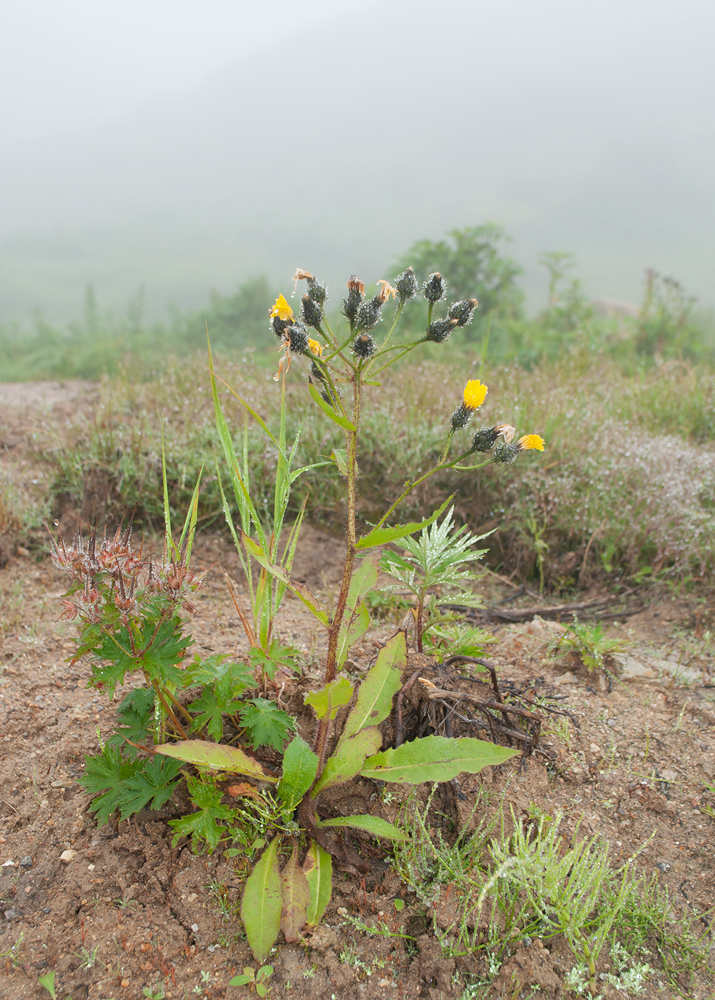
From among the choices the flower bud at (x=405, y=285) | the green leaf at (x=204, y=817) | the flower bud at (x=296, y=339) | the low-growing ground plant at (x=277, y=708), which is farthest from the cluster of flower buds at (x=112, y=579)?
the flower bud at (x=405, y=285)

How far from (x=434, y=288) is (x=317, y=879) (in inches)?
58.5

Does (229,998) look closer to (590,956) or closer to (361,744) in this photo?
(361,744)

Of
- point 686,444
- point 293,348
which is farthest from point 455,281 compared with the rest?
point 293,348

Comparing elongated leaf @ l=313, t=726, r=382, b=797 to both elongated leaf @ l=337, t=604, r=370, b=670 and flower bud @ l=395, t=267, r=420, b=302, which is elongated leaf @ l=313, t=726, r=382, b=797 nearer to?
elongated leaf @ l=337, t=604, r=370, b=670

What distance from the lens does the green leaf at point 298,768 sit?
1.53 m

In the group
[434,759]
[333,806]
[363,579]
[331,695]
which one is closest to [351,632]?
[363,579]

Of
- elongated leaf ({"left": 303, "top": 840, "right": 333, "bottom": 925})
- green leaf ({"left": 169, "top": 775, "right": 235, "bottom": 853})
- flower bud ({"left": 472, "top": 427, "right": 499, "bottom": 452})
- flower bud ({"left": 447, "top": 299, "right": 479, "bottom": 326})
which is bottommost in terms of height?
elongated leaf ({"left": 303, "top": 840, "right": 333, "bottom": 925})

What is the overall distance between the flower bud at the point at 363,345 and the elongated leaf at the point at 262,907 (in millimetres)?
1255

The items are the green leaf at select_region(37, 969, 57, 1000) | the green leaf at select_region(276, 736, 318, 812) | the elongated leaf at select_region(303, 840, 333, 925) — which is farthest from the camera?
the green leaf at select_region(276, 736, 318, 812)

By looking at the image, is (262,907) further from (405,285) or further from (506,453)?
(405,285)

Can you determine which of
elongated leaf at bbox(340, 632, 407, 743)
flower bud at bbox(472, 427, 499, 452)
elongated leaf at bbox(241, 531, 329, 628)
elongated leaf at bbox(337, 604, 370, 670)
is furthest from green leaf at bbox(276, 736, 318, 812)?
flower bud at bbox(472, 427, 499, 452)

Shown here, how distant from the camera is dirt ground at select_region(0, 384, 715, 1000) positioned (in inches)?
54.6

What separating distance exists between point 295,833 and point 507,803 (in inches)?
23.9

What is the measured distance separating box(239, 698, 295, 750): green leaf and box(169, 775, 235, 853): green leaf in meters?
0.16
